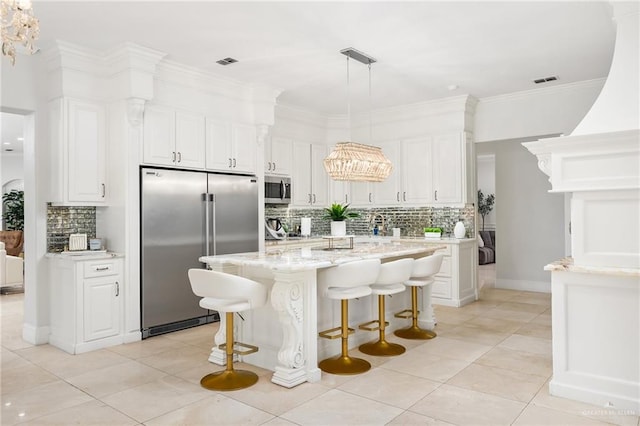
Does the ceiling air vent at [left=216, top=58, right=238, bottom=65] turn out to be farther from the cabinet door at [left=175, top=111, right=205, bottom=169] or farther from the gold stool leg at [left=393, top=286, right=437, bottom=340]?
the gold stool leg at [left=393, top=286, right=437, bottom=340]

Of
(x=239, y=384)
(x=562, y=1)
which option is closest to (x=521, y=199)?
(x=562, y=1)

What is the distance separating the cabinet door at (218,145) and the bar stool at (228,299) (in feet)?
7.46

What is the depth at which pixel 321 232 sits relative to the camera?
24.9 feet

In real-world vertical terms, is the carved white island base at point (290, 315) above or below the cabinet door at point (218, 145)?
below

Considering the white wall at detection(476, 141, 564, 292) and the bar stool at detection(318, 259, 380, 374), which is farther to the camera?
the white wall at detection(476, 141, 564, 292)

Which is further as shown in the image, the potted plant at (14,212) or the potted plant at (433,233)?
the potted plant at (14,212)

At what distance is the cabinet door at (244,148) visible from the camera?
5.48 m

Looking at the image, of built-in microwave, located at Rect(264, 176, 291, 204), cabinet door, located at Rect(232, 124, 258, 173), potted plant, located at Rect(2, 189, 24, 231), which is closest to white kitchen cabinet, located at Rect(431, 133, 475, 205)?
built-in microwave, located at Rect(264, 176, 291, 204)

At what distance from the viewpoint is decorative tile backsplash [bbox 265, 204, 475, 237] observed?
6.65m

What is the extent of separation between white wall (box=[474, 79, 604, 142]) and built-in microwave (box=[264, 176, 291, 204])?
Answer: 2.83 m

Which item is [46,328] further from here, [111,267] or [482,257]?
[482,257]

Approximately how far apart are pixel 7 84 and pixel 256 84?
2.55m

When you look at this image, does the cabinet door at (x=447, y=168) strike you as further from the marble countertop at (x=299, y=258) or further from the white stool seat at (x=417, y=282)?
the marble countertop at (x=299, y=258)

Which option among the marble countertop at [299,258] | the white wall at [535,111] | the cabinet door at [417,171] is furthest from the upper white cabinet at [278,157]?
→ the white wall at [535,111]
